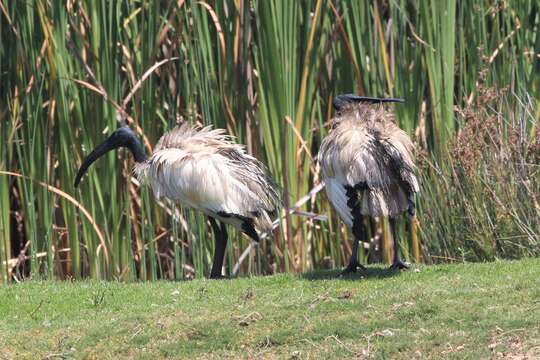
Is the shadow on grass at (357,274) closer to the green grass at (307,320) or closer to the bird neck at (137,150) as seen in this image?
the green grass at (307,320)

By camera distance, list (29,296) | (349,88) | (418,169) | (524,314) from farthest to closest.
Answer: (349,88)
(418,169)
(29,296)
(524,314)

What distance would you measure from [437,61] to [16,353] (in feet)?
14.7

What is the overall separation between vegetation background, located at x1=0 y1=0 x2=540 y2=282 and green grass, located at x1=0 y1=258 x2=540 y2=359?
170 centimetres

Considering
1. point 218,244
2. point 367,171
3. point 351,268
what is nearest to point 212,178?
point 218,244

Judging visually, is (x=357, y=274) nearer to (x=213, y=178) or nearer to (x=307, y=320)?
(x=213, y=178)

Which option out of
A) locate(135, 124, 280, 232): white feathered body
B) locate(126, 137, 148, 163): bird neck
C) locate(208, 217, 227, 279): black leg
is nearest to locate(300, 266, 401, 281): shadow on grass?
locate(135, 124, 280, 232): white feathered body

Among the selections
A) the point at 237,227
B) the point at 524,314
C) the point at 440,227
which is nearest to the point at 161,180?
the point at 237,227

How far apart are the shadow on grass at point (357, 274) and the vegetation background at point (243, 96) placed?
1038mm

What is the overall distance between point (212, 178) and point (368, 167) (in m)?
1.53

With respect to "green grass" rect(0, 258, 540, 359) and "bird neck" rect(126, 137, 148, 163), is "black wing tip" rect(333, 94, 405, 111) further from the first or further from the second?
"bird neck" rect(126, 137, 148, 163)

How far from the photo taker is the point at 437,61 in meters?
9.57

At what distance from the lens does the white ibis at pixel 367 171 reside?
798cm

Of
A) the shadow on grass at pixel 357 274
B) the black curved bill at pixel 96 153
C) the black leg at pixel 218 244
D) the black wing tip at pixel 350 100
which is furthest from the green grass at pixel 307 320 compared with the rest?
the black curved bill at pixel 96 153

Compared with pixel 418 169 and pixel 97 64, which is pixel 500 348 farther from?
pixel 97 64
